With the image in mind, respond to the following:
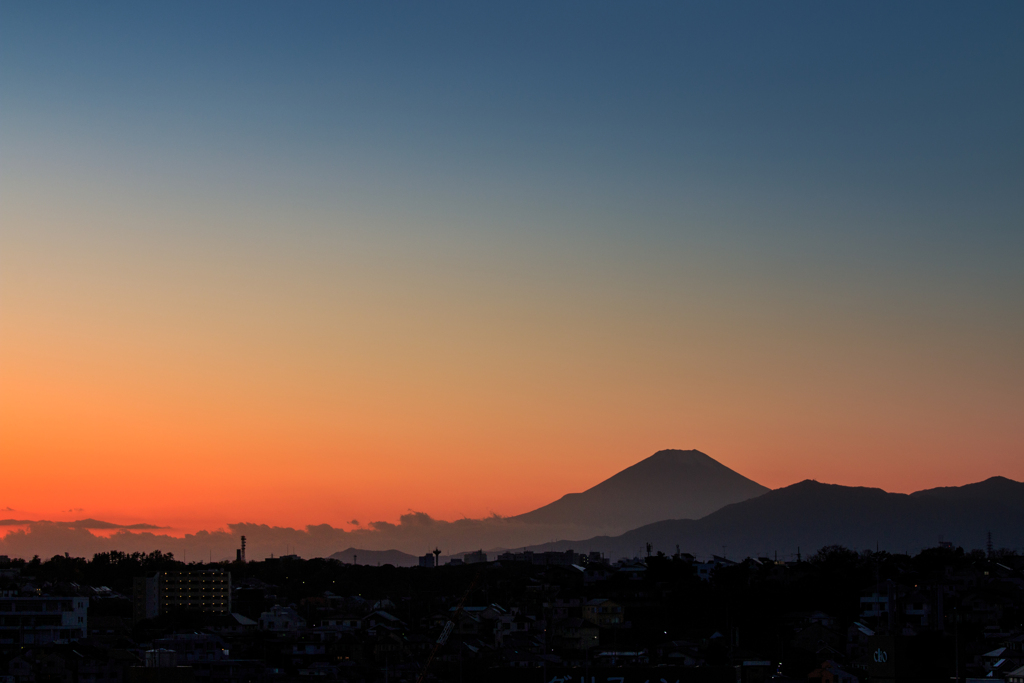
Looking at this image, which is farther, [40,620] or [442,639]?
[442,639]

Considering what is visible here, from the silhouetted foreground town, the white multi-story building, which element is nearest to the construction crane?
the silhouetted foreground town

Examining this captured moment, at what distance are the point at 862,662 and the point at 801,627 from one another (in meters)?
11.4

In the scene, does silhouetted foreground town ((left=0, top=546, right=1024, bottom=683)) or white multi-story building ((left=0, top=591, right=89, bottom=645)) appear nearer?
silhouetted foreground town ((left=0, top=546, right=1024, bottom=683))

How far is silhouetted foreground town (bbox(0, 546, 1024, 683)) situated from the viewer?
193 feet

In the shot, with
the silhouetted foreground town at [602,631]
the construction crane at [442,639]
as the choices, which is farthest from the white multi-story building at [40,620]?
the construction crane at [442,639]

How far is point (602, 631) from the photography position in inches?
3051

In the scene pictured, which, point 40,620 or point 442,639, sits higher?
point 40,620

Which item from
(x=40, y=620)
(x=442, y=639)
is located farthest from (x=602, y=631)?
(x=40, y=620)

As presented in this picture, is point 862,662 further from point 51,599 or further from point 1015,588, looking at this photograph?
point 51,599

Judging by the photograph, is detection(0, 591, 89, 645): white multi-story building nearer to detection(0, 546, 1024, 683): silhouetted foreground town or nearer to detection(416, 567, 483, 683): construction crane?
detection(0, 546, 1024, 683): silhouetted foreground town

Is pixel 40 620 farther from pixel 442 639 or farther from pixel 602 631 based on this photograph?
pixel 602 631

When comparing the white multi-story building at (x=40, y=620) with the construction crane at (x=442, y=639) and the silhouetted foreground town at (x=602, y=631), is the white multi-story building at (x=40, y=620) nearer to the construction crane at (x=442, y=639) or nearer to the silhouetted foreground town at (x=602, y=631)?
the silhouetted foreground town at (x=602, y=631)

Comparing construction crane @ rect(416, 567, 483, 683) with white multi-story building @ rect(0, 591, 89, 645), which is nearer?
construction crane @ rect(416, 567, 483, 683)

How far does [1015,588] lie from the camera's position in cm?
7675
